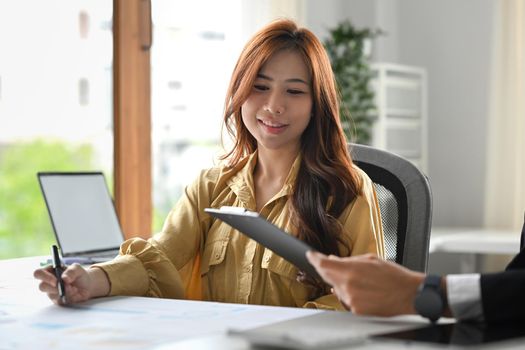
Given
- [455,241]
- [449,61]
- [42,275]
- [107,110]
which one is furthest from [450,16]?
[42,275]

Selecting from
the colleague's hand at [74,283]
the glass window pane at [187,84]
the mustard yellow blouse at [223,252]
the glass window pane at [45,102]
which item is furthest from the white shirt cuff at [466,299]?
the glass window pane at [187,84]

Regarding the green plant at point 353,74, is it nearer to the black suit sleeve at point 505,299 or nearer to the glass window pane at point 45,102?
the glass window pane at point 45,102

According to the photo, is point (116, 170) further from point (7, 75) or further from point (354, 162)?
point (354, 162)

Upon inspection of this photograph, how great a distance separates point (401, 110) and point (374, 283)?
381 centimetres

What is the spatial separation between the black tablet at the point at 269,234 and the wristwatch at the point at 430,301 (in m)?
0.19

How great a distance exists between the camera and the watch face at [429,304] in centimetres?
141

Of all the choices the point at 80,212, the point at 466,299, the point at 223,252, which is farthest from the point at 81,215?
the point at 466,299

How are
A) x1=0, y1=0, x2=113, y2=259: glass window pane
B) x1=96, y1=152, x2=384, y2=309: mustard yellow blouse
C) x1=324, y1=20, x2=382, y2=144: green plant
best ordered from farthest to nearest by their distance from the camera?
x1=324, y1=20, x2=382, y2=144: green plant
x1=0, y1=0, x2=113, y2=259: glass window pane
x1=96, y1=152, x2=384, y2=309: mustard yellow blouse

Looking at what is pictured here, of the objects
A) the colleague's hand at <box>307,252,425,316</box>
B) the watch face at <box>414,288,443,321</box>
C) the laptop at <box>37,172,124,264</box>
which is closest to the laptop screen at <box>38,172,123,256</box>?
the laptop at <box>37,172,124,264</box>

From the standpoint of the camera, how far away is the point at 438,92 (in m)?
5.36

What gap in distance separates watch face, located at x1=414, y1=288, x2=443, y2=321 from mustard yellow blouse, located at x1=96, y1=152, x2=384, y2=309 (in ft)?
1.25

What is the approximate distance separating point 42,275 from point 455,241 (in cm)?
287

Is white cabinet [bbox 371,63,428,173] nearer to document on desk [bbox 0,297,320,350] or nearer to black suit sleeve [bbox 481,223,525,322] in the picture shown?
document on desk [bbox 0,297,320,350]

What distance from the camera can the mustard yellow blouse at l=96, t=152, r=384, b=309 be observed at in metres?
1.90
